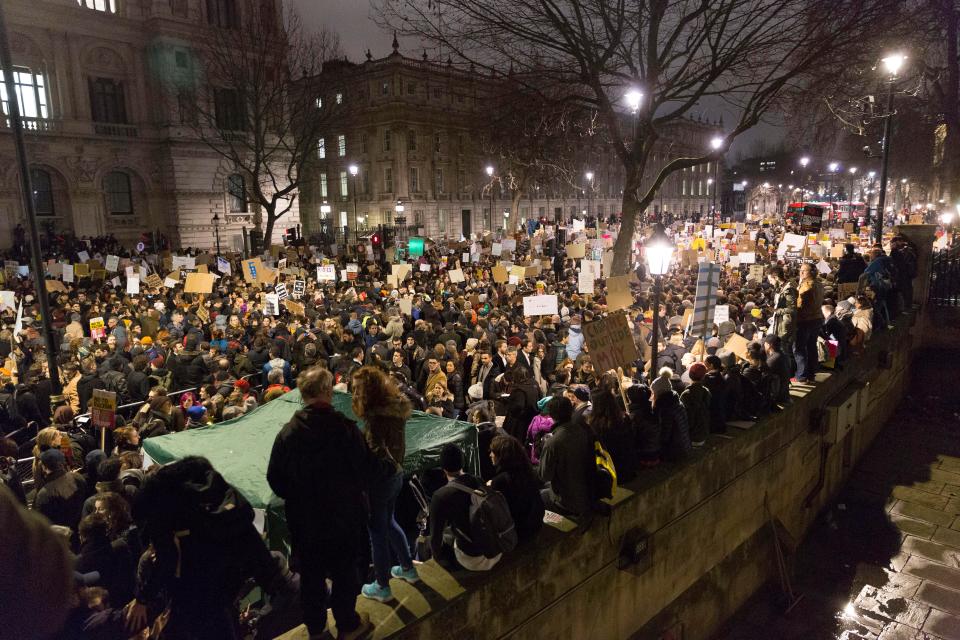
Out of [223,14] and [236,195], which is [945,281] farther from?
[223,14]

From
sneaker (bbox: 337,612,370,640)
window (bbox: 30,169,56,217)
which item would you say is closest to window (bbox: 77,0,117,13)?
window (bbox: 30,169,56,217)

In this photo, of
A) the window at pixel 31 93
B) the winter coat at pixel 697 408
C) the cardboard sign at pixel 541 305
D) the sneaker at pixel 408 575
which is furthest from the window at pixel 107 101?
the sneaker at pixel 408 575

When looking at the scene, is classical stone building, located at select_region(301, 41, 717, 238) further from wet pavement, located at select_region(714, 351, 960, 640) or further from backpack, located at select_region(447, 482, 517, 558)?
backpack, located at select_region(447, 482, 517, 558)

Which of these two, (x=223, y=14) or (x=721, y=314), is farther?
(x=223, y=14)

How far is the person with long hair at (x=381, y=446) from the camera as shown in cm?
427

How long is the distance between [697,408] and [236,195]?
1594 inches

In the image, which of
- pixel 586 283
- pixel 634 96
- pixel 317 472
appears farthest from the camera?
pixel 586 283

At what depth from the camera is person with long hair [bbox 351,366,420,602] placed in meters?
4.27

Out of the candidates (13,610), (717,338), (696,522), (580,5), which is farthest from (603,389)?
(580,5)

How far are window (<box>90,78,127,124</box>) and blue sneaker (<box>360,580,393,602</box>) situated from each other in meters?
41.3

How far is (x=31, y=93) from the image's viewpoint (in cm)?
3400

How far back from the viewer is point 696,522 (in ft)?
24.3

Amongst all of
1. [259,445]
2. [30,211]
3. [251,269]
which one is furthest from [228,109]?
[259,445]

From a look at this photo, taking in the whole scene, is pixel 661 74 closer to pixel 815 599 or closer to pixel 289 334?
pixel 289 334
